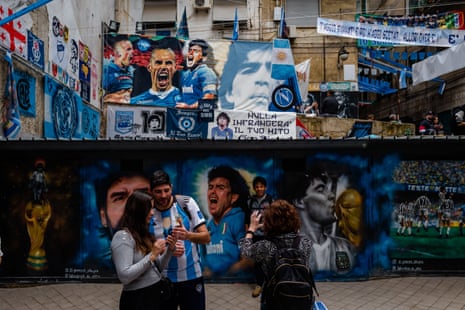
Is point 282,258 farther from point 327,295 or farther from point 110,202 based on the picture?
point 110,202

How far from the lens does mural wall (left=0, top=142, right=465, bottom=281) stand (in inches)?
274

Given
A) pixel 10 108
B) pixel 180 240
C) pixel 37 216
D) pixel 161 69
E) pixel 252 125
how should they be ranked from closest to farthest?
1. pixel 180 240
2. pixel 37 216
3. pixel 10 108
4. pixel 252 125
5. pixel 161 69

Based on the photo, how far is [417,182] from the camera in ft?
23.4

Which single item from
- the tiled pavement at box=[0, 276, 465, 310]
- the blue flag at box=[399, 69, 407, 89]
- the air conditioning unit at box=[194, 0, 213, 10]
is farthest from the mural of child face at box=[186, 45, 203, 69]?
the tiled pavement at box=[0, 276, 465, 310]

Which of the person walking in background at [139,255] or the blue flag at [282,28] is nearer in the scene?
the person walking in background at [139,255]

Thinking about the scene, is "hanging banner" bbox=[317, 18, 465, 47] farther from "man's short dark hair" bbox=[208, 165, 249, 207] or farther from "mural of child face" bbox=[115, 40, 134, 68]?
"man's short dark hair" bbox=[208, 165, 249, 207]

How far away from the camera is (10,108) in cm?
802

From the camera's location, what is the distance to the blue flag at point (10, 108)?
25.7 ft

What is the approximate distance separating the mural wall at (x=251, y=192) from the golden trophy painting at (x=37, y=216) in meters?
0.02

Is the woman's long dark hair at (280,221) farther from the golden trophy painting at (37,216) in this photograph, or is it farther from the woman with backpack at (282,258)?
the golden trophy painting at (37,216)

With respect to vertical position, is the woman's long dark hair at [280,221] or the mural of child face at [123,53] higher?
the mural of child face at [123,53]

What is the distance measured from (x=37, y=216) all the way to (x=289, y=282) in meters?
5.83

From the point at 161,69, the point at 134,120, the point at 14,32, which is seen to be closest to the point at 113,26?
the point at 161,69

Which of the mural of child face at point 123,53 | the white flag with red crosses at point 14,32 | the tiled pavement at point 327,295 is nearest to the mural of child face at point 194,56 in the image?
the mural of child face at point 123,53
